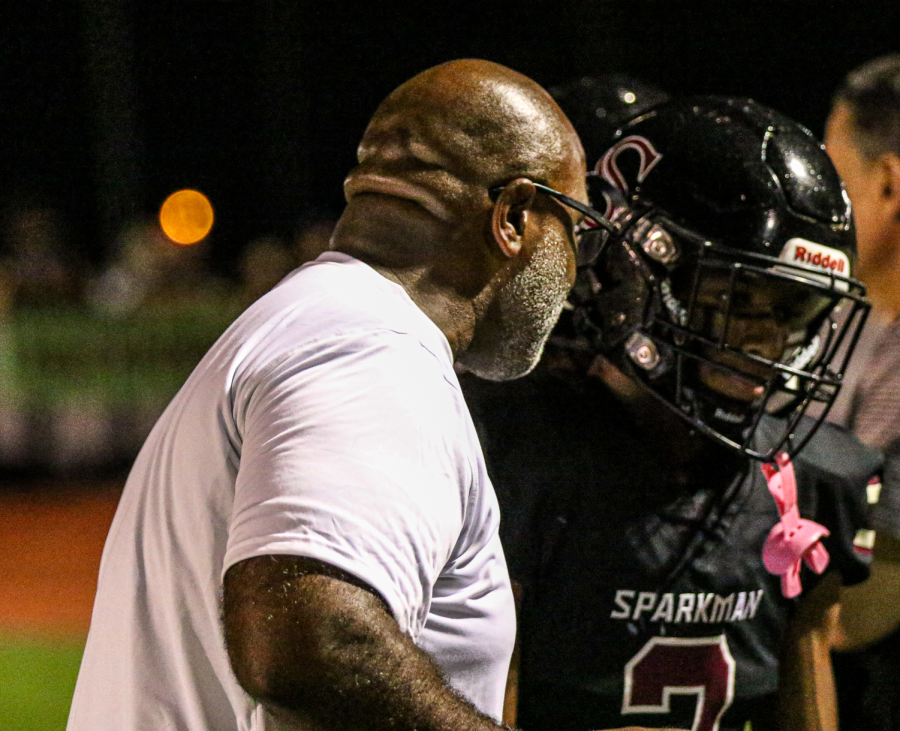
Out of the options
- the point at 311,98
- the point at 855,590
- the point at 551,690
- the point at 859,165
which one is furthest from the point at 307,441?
the point at 311,98

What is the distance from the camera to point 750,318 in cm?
224

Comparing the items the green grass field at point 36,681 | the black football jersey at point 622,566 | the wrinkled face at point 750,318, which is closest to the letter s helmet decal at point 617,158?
the wrinkled face at point 750,318

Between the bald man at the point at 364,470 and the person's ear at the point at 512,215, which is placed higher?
the person's ear at the point at 512,215

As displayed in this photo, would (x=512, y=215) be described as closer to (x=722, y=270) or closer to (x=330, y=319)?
(x=330, y=319)

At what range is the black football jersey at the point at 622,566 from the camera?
2.14 metres

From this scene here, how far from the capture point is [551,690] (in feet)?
7.04

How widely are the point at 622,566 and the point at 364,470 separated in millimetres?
1225

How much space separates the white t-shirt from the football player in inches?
27.3

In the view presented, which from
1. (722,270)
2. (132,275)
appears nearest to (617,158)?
(722,270)

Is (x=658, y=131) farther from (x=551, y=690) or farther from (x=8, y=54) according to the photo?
(x=8, y=54)

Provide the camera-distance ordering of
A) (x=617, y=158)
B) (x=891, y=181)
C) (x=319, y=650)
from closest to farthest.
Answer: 1. (x=319, y=650)
2. (x=617, y=158)
3. (x=891, y=181)

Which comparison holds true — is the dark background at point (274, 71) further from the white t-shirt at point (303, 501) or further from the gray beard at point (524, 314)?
the white t-shirt at point (303, 501)

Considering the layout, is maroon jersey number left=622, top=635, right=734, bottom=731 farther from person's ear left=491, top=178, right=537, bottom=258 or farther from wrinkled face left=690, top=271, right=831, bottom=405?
person's ear left=491, top=178, right=537, bottom=258

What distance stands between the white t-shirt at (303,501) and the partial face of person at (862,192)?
77.1 inches
